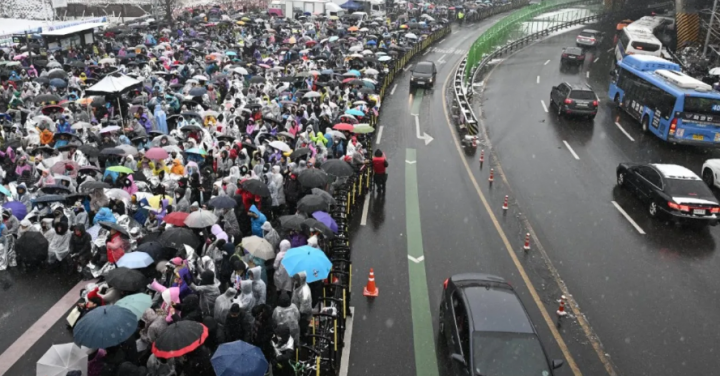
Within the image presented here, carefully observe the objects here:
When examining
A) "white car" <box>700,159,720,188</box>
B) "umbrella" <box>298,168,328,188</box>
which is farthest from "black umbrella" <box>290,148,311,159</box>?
"white car" <box>700,159,720,188</box>

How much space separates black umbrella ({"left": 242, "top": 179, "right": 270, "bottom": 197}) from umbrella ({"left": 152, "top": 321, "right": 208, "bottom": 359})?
18.2 ft

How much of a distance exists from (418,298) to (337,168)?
4365 millimetres

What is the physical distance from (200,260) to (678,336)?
8.79 m

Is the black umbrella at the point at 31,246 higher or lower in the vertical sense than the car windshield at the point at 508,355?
higher

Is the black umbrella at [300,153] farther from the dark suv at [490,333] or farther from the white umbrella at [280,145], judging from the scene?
the dark suv at [490,333]

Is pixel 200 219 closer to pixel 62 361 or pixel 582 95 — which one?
pixel 62 361

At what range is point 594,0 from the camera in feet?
238

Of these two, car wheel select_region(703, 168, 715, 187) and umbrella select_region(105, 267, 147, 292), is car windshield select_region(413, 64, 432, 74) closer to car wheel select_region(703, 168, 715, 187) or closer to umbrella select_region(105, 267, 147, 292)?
car wheel select_region(703, 168, 715, 187)

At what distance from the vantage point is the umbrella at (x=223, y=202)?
12.0 m

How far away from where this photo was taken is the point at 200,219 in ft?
36.8

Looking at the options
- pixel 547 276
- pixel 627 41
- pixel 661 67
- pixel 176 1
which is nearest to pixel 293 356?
pixel 547 276

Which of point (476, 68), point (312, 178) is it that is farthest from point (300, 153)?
point (476, 68)

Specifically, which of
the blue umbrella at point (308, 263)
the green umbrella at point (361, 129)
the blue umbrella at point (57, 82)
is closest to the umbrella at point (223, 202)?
the blue umbrella at point (308, 263)

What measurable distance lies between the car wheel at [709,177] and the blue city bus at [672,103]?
304 centimetres
